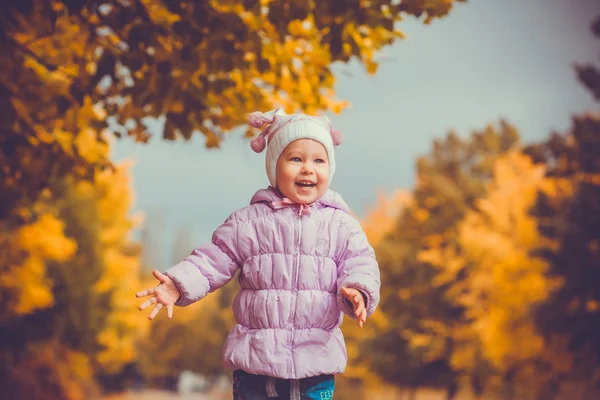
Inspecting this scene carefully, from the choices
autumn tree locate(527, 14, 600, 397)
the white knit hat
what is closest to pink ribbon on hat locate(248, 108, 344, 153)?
the white knit hat

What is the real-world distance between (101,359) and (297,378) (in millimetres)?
23451

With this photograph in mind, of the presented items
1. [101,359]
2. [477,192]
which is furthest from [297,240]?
[101,359]

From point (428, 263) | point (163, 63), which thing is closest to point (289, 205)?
point (163, 63)

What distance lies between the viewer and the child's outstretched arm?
10.4 feet

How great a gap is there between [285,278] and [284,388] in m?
0.49

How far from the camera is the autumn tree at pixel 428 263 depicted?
75.1ft

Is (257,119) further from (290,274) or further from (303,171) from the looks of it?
(290,274)

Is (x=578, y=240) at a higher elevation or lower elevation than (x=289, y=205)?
higher

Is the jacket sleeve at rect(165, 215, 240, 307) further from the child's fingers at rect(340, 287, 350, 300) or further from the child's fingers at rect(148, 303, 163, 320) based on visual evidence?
the child's fingers at rect(340, 287, 350, 300)

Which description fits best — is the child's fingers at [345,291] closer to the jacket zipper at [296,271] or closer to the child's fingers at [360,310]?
the child's fingers at [360,310]

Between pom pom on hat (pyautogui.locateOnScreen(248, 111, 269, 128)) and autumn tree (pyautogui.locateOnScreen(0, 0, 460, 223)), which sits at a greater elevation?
autumn tree (pyautogui.locateOnScreen(0, 0, 460, 223))

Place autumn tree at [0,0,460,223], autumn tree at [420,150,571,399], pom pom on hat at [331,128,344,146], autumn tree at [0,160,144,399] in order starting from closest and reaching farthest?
pom pom on hat at [331,128,344,146]
autumn tree at [0,0,460,223]
autumn tree at [0,160,144,399]
autumn tree at [420,150,571,399]

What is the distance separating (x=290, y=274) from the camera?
128 inches

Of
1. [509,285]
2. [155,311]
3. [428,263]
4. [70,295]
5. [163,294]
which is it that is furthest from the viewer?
[428,263]
